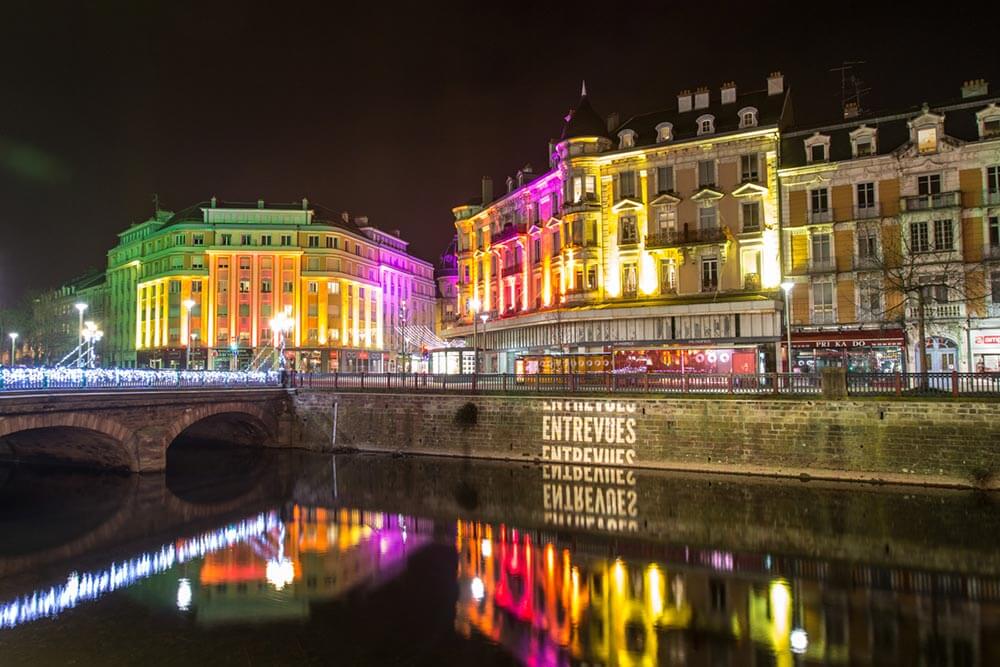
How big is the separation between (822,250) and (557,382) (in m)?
21.3

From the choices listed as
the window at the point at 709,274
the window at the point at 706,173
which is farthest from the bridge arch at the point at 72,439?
the window at the point at 706,173

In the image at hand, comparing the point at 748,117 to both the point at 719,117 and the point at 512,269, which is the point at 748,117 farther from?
the point at 512,269

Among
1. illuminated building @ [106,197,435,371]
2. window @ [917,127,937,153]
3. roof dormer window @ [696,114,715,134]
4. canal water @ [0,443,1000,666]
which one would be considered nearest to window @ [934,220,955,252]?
window @ [917,127,937,153]

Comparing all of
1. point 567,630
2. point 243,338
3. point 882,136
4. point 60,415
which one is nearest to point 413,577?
point 567,630

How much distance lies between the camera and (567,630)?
16.0m

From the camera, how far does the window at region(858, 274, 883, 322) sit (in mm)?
43219

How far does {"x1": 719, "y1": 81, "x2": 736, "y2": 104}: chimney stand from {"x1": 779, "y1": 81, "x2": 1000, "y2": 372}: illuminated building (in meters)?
6.78

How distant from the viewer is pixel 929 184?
Result: 42531mm

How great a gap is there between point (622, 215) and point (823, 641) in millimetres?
40345

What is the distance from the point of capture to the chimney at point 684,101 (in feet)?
178

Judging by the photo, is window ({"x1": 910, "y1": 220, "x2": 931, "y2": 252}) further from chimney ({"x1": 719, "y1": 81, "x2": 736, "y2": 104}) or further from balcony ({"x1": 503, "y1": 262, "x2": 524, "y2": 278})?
balcony ({"x1": 503, "y1": 262, "x2": 524, "y2": 278})

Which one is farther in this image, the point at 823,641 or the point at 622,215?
the point at 622,215

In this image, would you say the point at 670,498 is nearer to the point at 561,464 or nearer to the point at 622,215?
the point at 561,464

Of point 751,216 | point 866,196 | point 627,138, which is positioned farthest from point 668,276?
point 866,196
